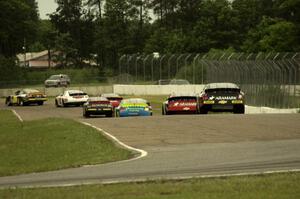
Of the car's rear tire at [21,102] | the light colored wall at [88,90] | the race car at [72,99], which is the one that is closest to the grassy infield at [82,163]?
the race car at [72,99]

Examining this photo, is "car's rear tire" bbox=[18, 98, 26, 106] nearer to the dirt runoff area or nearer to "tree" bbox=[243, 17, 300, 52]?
"tree" bbox=[243, 17, 300, 52]

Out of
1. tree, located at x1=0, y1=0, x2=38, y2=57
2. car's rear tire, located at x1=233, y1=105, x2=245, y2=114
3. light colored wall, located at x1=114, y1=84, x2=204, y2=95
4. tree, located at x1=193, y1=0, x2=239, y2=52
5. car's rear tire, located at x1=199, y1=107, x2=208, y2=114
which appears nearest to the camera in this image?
Result: car's rear tire, located at x1=199, y1=107, x2=208, y2=114

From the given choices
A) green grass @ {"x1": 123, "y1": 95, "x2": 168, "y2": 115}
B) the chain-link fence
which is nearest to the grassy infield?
the chain-link fence

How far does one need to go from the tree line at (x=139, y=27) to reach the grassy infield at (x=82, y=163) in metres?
53.0

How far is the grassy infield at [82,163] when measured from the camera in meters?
12.0

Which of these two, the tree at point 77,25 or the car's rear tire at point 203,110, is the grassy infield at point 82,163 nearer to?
the car's rear tire at point 203,110

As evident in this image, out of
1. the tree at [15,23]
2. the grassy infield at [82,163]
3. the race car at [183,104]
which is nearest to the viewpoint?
the grassy infield at [82,163]

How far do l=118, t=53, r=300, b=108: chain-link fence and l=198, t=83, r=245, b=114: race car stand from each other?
412 centimetres

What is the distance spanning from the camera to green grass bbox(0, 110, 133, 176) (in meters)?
18.8

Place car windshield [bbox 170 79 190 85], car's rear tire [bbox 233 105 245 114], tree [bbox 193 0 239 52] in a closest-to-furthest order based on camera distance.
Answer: car's rear tire [bbox 233 105 245 114], car windshield [bbox 170 79 190 85], tree [bbox 193 0 239 52]

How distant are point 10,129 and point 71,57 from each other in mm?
91474

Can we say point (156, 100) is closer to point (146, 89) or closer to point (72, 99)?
point (146, 89)

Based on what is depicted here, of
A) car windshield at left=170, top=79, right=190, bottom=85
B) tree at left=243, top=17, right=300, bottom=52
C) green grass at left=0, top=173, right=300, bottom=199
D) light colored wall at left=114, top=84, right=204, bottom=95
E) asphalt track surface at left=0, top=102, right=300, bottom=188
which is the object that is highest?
tree at left=243, top=17, right=300, bottom=52

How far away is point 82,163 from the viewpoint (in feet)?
59.9
